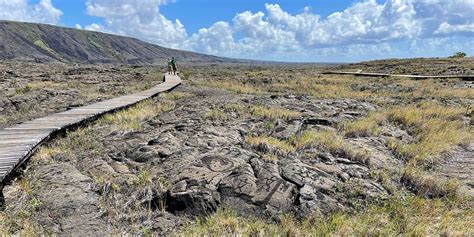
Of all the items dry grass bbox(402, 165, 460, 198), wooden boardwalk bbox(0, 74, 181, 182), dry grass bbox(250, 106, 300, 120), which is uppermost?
wooden boardwalk bbox(0, 74, 181, 182)

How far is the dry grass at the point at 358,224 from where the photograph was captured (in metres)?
5.71

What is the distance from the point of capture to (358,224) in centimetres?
594

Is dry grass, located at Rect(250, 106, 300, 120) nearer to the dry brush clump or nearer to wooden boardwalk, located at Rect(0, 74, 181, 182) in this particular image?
the dry brush clump

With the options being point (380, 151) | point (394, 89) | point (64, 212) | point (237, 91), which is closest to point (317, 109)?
point (380, 151)

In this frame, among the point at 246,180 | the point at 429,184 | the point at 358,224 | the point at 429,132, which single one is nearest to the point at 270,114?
the point at 429,132

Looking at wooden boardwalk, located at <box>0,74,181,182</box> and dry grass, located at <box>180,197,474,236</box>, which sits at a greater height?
wooden boardwalk, located at <box>0,74,181,182</box>

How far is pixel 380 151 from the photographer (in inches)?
412

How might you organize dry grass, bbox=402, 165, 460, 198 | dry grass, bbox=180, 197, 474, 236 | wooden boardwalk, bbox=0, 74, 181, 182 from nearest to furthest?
dry grass, bbox=180, 197, 474, 236 → wooden boardwalk, bbox=0, 74, 181, 182 → dry grass, bbox=402, 165, 460, 198

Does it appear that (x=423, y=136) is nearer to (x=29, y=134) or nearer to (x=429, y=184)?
(x=429, y=184)

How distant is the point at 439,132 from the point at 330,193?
6849 mm

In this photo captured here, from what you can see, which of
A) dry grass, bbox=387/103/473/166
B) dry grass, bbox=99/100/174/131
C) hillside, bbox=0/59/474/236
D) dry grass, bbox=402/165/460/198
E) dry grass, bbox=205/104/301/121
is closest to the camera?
hillside, bbox=0/59/474/236

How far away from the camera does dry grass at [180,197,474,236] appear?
571 cm

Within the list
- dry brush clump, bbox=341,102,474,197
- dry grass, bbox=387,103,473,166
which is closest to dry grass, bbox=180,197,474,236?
dry brush clump, bbox=341,102,474,197

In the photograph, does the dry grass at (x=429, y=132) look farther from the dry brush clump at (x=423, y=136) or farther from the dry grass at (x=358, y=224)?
the dry grass at (x=358, y=224)
